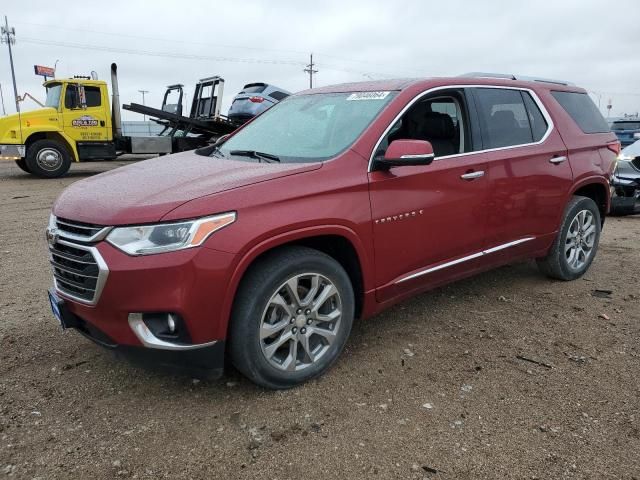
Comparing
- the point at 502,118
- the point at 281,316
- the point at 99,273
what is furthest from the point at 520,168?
the point at 99,273

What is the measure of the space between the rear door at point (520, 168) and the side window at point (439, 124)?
185 mm

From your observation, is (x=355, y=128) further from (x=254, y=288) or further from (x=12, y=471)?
(x=12, y=471)

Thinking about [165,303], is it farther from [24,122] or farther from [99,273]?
[24,122]

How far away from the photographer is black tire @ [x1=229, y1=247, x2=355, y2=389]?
104 inches

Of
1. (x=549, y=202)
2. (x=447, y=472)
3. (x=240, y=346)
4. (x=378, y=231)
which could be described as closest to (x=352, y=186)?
(x=378, y=231)

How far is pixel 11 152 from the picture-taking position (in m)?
13.0

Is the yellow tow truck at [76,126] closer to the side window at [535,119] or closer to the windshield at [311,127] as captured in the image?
the windshield at [311,127]

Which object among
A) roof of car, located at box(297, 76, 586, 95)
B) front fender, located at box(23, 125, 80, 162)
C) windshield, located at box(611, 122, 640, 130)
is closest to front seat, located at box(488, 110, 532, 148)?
roof of car, located at box(297, 76, 586, 95)

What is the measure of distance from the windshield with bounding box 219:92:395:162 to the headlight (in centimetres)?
95

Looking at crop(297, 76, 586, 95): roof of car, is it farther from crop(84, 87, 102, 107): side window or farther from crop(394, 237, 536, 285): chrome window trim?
crop(84, 87, 102, 107): side window

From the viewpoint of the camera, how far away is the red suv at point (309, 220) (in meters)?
2.47

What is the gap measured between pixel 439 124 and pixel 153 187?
6.74 feet

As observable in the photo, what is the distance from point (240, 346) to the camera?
2658mm

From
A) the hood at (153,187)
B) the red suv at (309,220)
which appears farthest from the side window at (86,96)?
the hood at (153,187)
